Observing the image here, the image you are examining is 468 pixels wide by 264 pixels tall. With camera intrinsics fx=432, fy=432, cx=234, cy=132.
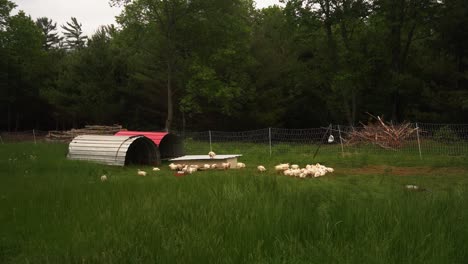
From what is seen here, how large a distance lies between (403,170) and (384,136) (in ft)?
22.3

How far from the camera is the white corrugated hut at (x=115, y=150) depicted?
45.9ft

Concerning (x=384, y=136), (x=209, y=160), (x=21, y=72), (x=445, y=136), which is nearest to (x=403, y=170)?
(x=209, y=160)

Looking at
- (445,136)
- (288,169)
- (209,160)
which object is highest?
(445,136)

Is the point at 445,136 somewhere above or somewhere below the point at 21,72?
below

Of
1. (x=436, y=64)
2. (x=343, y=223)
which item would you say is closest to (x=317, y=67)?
(x=436, y=64)

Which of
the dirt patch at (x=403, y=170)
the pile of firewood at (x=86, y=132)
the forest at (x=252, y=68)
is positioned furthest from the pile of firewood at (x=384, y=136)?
the pile of firewood at (x=86, y=132)

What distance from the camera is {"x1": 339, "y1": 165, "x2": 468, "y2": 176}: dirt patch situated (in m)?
12.6

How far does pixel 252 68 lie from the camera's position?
35.5 m

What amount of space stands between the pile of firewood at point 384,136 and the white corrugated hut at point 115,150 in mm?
9684

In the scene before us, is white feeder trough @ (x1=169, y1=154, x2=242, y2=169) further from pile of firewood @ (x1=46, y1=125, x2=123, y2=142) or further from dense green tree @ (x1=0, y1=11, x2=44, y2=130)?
dense green tree @ (x1=0, y1=11, x2=44, y2=130)

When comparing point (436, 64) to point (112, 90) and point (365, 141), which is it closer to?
point (365, 141)

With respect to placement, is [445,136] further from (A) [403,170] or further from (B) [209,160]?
(B) [209,160]

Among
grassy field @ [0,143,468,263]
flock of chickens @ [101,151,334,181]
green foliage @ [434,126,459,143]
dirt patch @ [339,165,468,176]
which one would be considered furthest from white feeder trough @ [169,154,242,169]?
green foliage @ [434,126,459,143]

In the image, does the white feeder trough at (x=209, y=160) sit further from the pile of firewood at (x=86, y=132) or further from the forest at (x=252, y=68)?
the forest at (x=252, y=68)
